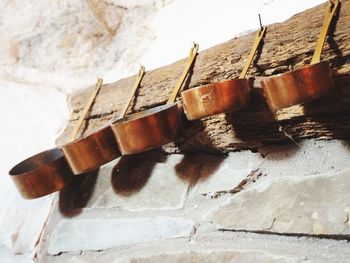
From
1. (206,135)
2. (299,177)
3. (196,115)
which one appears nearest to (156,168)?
(206,135)

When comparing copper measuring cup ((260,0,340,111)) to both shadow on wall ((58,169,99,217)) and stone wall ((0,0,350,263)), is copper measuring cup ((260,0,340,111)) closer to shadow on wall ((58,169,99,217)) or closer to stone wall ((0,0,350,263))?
stone wall ((0,0,350,263))

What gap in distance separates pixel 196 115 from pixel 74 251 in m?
A: 0.68

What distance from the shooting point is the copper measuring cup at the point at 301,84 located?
25.1 inches

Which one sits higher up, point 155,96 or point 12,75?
point 12,75

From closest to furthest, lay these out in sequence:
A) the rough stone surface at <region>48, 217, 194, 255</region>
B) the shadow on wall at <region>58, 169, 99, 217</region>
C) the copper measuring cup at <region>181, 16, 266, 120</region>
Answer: the copper measuring cup at <region>181, 16, 266, 120</region>, the rough stone surface at <region>48, 217, 194, 255</region>, the shadow on wall at <region>58, 169, 99, 217</region>

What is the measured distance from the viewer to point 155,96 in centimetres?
105

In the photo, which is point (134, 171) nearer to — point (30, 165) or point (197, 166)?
point (197, 166)

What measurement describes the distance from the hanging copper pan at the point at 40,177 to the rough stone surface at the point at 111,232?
6.6 inches

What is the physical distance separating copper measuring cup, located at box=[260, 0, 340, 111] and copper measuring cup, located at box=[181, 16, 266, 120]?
A: 0.08 meters

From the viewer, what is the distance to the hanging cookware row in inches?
25.6

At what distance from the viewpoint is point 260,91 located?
0.84m

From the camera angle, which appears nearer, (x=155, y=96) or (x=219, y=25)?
(x=155, y=96)

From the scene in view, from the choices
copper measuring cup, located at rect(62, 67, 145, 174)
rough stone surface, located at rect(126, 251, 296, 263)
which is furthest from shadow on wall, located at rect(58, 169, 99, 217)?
rough stone surface, located at rect(126, 251, 296, 263)

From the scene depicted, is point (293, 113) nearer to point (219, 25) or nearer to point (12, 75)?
point (219, 25)
